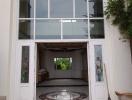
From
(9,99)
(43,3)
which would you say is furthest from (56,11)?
(9,99)

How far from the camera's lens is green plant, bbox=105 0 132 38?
7.39 m

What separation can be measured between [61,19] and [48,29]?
0.57 m

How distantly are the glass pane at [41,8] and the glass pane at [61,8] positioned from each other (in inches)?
8.1

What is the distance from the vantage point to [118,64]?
7.63 meters

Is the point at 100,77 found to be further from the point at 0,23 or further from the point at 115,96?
the point at 0,23

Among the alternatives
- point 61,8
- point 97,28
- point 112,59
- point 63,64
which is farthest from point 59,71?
point 112,59

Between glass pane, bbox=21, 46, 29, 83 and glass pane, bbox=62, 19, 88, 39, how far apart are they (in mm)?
1384

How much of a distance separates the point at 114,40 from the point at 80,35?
3.77 feet

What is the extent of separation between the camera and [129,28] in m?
7.10

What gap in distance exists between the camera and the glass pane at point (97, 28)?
8055mm

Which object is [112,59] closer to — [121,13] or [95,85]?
[95,85]

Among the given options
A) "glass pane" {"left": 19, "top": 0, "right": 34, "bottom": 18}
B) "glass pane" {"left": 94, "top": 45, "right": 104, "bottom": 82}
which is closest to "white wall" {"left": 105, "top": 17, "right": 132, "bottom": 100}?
"glass pane" {"left": 94, "top": 45, "right": 104, "bottom": 82}

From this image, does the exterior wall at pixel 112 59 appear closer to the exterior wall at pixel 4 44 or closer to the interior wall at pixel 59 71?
the exterior wall at pixel 4 44

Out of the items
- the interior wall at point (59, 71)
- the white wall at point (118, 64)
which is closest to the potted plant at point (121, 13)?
the white wall at point (118, 64)
